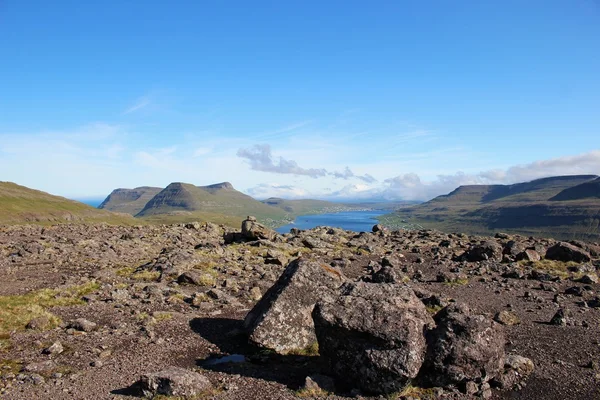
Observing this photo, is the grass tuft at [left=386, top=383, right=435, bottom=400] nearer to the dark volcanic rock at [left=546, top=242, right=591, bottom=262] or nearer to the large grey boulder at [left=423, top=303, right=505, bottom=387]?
the large grey boulder at [left=423, top=303, right=505, bottom=387]

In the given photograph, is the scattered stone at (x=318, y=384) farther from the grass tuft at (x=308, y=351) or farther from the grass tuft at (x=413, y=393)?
the grass tuft at (x=308, y=351)

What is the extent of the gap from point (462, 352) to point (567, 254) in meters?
42.1

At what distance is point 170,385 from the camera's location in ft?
44.7

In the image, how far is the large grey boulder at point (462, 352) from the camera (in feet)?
48.1

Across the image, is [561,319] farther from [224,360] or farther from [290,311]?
[224,360]

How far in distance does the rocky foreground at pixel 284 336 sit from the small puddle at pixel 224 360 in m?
0.05

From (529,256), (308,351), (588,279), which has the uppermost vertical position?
(529,256)

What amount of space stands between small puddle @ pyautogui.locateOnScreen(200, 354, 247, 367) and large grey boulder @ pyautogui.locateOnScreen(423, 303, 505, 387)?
331 inches

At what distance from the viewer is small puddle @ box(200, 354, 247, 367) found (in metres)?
17.2

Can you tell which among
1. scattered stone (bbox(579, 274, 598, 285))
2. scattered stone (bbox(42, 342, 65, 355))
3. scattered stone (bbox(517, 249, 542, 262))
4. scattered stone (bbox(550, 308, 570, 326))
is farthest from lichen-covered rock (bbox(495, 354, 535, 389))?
scattered stone (bbox(517, 249, 542, 262))

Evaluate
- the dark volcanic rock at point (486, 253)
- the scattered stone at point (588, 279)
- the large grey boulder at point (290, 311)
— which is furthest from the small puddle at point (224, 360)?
the dark volcanic rock at point (486, 253)

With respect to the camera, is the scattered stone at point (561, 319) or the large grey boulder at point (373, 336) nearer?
the large grey boulder at point (373, 336)

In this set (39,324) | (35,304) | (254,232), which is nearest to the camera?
(39,324)

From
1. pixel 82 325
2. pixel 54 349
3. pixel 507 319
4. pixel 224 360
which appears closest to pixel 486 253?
pixel 507 319
